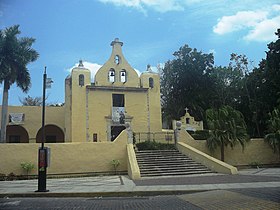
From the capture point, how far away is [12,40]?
24.0 metres

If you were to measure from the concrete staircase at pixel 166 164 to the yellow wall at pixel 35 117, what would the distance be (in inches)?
465

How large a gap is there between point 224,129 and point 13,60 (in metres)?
16.5

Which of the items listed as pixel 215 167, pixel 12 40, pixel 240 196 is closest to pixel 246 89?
pixel 215 167

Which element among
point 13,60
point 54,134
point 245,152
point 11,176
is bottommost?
point 11,176

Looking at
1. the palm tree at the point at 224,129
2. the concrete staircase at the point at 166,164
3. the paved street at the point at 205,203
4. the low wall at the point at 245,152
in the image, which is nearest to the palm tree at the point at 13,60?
the concrete staircase at the point at 166,164

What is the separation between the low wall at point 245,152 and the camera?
73.6 ft

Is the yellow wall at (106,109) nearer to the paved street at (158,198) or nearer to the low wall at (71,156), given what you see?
the low wall at (71,156)

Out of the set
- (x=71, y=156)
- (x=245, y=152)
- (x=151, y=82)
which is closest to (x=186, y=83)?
(x=151, y=82)

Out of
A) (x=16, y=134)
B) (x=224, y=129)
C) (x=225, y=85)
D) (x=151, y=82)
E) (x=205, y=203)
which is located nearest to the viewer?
(x=205, y=203)

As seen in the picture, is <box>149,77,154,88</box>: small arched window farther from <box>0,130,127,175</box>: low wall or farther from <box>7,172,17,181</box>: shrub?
<box>7,172,17,181</box>: shrub

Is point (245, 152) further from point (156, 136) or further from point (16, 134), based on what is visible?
point (16, 134)

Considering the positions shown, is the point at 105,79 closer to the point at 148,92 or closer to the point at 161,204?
the point at 148,92

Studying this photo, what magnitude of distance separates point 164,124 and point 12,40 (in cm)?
2384

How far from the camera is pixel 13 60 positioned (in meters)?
24.0
